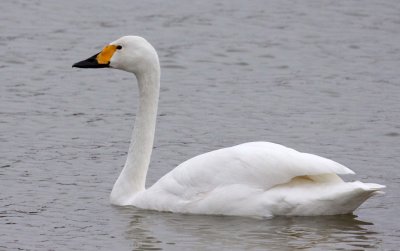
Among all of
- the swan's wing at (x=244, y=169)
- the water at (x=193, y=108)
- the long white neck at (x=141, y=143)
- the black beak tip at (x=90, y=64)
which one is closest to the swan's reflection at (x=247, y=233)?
A: the water at (x=193, y=108)

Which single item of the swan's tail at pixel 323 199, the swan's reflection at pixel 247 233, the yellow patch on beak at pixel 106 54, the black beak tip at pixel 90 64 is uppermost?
the yellow patch on beak at pixel 106 54

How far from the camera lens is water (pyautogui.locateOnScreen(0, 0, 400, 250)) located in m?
11.0

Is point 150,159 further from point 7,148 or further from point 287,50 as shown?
→ point 287,50

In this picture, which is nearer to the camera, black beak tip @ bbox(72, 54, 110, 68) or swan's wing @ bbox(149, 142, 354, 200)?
swan's wing @ bbox(149, 142, 354, 200)

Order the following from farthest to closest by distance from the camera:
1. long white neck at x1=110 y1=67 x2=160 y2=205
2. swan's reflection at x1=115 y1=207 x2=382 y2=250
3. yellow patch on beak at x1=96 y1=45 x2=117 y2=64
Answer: yellow patch on beak at x1=96 y1=45 x2=117 y2=64
long white neck at x1=110 y1=67 x2=160 y2=205
swan's reflection at x1=115 y1=207 x2=382 y2=250

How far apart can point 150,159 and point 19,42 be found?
235 inches

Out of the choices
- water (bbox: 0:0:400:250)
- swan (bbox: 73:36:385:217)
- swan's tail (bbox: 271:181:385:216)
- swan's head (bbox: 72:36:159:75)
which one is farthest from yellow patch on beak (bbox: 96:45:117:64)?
swan's tail (bbox: 271:181:385:216)

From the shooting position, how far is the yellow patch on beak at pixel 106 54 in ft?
40.7

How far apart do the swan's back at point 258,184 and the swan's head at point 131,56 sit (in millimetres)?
1189

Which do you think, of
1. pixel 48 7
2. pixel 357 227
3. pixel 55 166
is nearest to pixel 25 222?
pixel 55 166

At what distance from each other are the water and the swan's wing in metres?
0.30

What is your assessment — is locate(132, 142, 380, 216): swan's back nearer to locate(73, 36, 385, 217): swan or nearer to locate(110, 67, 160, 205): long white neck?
locate(73, 36, 385, 217): swan

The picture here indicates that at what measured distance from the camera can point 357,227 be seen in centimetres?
1119

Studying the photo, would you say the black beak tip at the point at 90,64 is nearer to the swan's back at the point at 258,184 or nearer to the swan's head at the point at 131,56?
the swan's head at the point at 131,56
